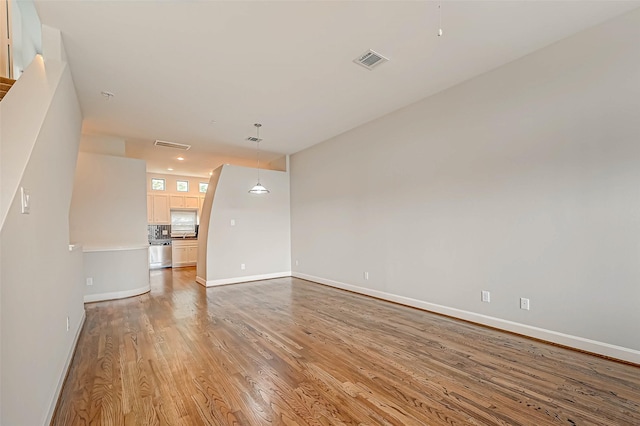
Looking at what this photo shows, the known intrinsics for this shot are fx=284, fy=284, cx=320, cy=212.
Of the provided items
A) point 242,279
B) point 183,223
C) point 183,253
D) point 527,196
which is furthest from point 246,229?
point 527,196

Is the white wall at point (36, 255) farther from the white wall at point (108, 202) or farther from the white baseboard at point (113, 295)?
the white wall at point (108, 202)

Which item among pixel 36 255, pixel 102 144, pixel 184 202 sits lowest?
pixel 36 255

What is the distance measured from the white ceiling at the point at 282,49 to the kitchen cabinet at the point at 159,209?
487 cm

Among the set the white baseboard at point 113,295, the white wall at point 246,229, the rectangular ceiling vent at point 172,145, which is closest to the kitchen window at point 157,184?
the rectangular ceiling vent at point 172,145

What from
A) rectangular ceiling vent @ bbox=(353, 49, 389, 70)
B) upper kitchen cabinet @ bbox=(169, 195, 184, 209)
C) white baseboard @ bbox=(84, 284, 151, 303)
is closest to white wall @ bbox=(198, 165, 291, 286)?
white baseboard @ bbox=(84, 284, 151, 303)

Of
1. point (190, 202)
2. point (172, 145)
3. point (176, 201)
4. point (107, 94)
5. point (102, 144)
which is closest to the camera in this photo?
point (107, 94)

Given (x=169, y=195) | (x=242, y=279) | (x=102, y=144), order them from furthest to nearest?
(x=169, y=195)
(x=242, y=279)
(x=102, y=144)

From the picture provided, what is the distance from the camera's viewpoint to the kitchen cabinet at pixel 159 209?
30.1 ft

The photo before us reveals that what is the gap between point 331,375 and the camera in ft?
7.77

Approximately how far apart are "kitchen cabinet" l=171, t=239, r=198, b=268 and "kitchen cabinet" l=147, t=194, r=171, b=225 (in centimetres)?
84

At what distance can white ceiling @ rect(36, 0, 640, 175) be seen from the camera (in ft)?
8.01

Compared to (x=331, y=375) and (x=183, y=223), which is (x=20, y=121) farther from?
(x=183, y=223)

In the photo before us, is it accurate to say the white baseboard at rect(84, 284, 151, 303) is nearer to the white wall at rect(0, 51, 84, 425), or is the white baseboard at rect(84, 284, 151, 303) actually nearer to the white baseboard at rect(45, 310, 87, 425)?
the white baseboard at rect(45, 310, 87, 425)

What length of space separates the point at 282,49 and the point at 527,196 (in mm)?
3084
